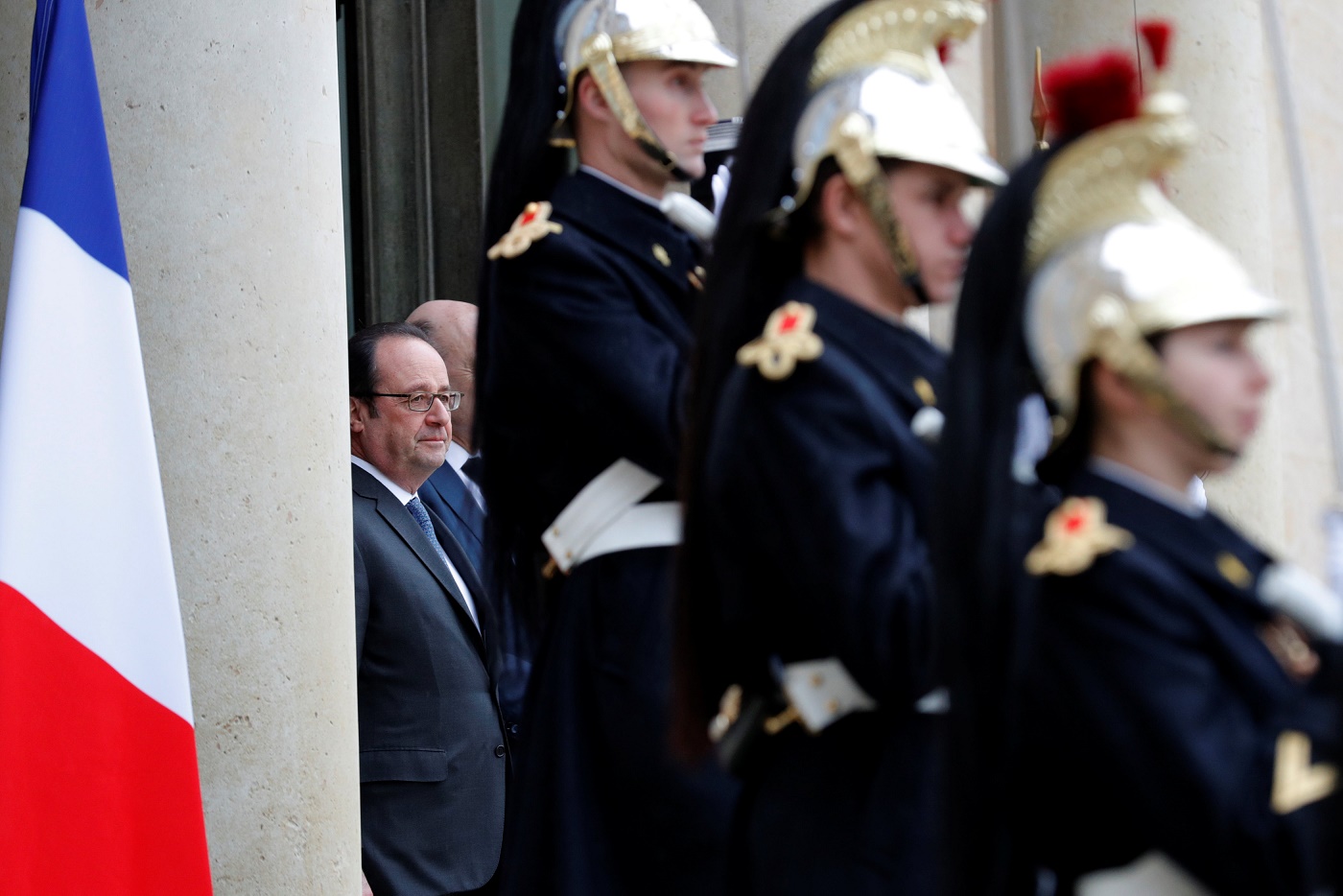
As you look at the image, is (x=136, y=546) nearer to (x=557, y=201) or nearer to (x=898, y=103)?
(x=557, y=201)

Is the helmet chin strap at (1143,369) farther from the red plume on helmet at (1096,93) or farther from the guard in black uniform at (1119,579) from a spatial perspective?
the red plume on helmet at (1096,93)

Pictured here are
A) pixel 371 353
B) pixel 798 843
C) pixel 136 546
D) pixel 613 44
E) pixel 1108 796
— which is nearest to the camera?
pixel 1108 796

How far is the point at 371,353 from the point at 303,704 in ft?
5.18

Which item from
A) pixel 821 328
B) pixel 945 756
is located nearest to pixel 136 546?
pixel 821 328

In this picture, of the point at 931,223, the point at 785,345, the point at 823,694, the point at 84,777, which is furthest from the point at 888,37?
the point at 84,777

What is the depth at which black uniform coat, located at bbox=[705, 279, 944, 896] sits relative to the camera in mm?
2414

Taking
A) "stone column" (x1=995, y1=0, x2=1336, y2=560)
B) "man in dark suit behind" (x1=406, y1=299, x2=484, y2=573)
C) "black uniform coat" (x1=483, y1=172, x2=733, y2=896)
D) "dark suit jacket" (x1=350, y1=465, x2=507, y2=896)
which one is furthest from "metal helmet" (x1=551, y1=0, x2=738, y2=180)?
"stone column" (x1=995, y1=0, x2=1336, y2=560)

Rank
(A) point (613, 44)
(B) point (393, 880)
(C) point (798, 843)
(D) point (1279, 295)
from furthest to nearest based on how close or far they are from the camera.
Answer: (D) point (1279, 295), (B) point (393, 880), (A) point (613, 44), (C) point (798, 843)

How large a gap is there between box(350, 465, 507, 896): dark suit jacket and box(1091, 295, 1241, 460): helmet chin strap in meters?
2.55

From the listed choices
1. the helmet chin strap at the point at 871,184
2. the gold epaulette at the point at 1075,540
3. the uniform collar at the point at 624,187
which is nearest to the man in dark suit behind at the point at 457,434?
the uniform collar at the point at 624,187

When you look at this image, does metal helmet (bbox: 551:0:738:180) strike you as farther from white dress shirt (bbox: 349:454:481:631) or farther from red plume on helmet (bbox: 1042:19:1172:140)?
white dress shirt (bbox: 349:454:481:631)

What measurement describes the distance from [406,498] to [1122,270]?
3.16 m

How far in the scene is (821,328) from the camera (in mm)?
2621

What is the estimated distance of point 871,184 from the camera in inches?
104
